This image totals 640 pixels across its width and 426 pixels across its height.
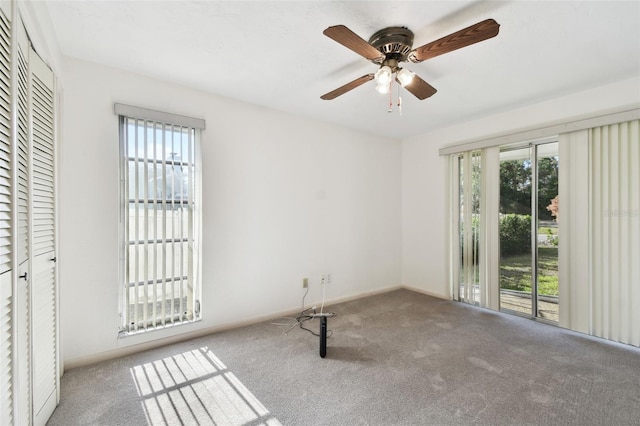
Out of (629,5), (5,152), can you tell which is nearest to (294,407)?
(5,152)

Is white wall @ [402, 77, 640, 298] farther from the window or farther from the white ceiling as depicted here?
the window

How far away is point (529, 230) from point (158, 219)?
3.96 metres

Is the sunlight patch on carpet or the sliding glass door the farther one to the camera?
the sliding glass door

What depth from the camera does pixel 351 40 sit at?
1496 mm

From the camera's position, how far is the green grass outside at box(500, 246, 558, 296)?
9.85ft

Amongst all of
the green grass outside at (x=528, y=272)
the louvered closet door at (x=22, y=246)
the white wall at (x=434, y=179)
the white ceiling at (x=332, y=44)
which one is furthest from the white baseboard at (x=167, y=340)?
the white ceiling at (x=332, y=44)

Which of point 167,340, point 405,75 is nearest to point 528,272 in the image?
point 405,75

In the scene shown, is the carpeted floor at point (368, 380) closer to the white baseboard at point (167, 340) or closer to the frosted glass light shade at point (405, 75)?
the white baseboard at point (167, 340)

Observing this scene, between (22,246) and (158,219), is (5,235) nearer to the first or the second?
(22,246)

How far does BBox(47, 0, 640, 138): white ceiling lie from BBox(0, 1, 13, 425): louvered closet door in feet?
2.54

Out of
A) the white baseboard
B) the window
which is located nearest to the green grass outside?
the white baseboard

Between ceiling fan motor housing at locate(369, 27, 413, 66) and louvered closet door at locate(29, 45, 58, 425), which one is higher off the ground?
ceiling fan motor housing at locate(369, 27, 413, 66)

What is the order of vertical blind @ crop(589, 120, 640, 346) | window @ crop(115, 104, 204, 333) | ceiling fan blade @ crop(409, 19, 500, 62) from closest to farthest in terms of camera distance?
1. ceiling fan blade @ crop(409, 19, 500, 62)
2. window @ crop(115, 104, 204, 333)
3. vertical blind @ crop(589, 120, 640, 346)

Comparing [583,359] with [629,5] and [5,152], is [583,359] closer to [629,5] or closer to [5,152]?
[629,5]
